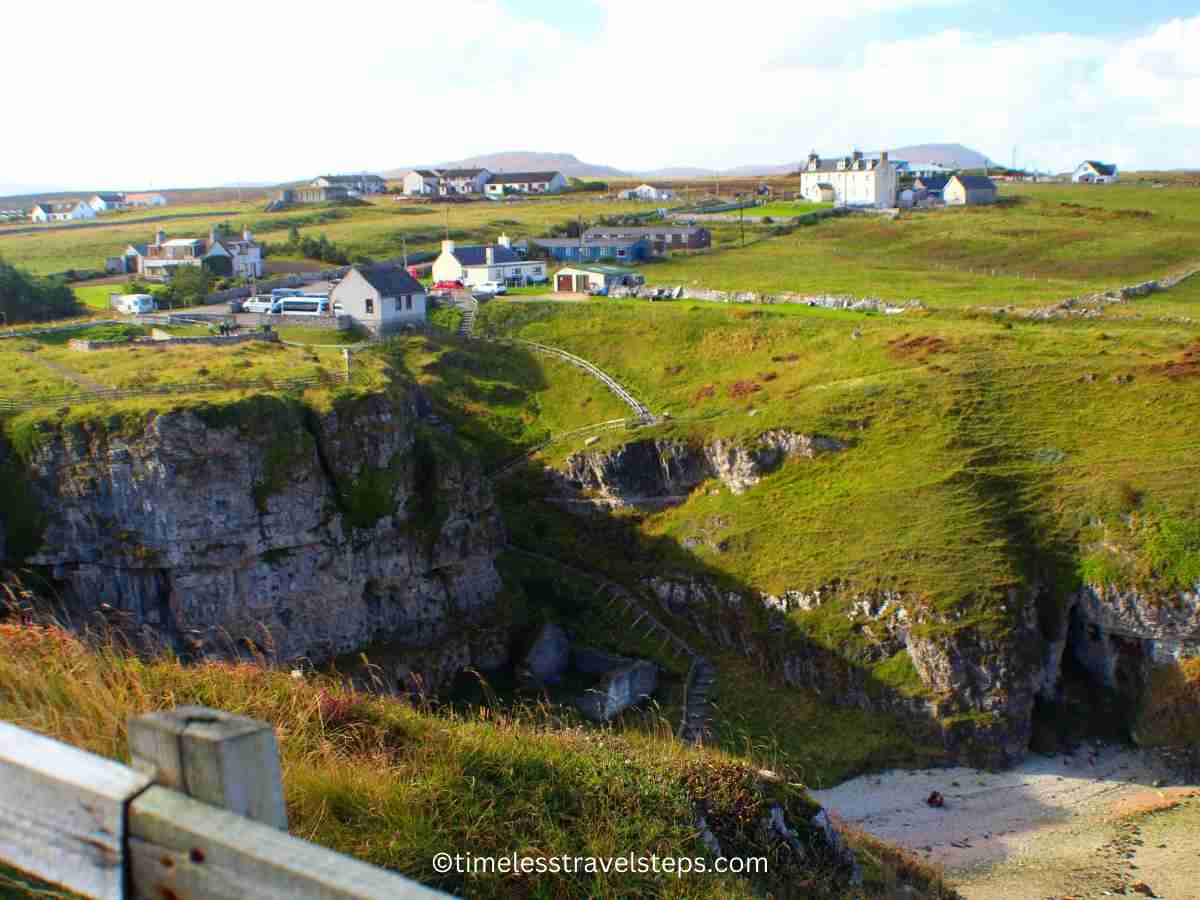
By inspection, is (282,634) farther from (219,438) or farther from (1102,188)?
(1102,188)

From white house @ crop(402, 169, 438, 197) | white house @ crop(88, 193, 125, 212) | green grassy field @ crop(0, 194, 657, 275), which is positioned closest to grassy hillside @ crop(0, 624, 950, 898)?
green grassy field @ crop(0, 194, 657, 275)

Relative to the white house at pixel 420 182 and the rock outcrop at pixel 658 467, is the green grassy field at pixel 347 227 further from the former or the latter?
the rock outcrop at pixel 658 467

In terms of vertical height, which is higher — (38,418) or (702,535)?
(38,418)

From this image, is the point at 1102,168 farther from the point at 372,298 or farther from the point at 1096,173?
the point at 372,298

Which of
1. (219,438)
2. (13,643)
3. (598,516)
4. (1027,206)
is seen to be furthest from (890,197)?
(13,643)

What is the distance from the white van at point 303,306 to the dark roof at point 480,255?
17797mm

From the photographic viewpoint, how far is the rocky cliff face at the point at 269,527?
37.8 m

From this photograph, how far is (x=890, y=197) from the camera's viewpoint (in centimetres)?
12912

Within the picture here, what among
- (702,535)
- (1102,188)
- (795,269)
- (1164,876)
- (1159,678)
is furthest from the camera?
(1102,188)

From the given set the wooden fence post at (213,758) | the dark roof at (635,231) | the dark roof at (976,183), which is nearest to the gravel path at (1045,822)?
the wooden fence post at (213,758)

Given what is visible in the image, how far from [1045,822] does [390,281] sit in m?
47.2

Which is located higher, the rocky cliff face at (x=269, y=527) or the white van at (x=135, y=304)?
the white van at (x=135, y=304)

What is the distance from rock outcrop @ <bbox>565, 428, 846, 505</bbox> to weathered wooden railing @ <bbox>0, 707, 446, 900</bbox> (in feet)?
156

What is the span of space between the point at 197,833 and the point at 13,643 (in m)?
6.63
